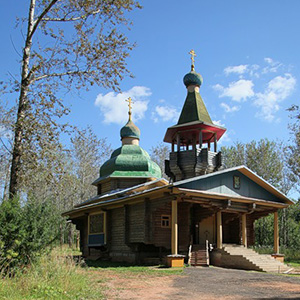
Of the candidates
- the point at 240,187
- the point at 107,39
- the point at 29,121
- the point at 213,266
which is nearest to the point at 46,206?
the point at 29,121

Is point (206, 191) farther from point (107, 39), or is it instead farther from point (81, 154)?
point (81, 154)

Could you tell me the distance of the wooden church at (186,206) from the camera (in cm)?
1745

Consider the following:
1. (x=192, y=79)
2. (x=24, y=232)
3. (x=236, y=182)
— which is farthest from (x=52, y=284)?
(x=192, y=79)

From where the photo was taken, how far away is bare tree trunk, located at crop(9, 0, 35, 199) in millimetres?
11386

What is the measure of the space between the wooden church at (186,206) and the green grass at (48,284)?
22.8 feet

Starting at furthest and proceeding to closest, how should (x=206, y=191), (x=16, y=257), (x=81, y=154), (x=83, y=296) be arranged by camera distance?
(x=81, y=154) → (x=206, y=191) → (x=16, y=257) → (x=83, y=296)

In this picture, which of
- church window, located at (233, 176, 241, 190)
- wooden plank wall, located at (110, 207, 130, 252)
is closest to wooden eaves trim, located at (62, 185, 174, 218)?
wooden plank wall, located at (110, 207, 130, 252)

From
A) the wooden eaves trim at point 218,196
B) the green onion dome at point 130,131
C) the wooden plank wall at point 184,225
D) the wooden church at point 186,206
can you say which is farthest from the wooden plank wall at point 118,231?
the green onion dome at point 130,131

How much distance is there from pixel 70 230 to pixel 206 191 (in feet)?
93.6

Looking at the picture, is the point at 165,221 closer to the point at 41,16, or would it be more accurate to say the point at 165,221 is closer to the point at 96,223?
the point at 96,223

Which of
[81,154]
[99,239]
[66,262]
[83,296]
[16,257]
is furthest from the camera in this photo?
[81,154]

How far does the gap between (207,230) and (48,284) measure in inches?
521

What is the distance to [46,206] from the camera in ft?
36.6

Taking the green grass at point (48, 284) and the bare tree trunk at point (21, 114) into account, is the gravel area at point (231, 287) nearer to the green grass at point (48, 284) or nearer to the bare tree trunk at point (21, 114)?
the green grass at point (48, 284)
